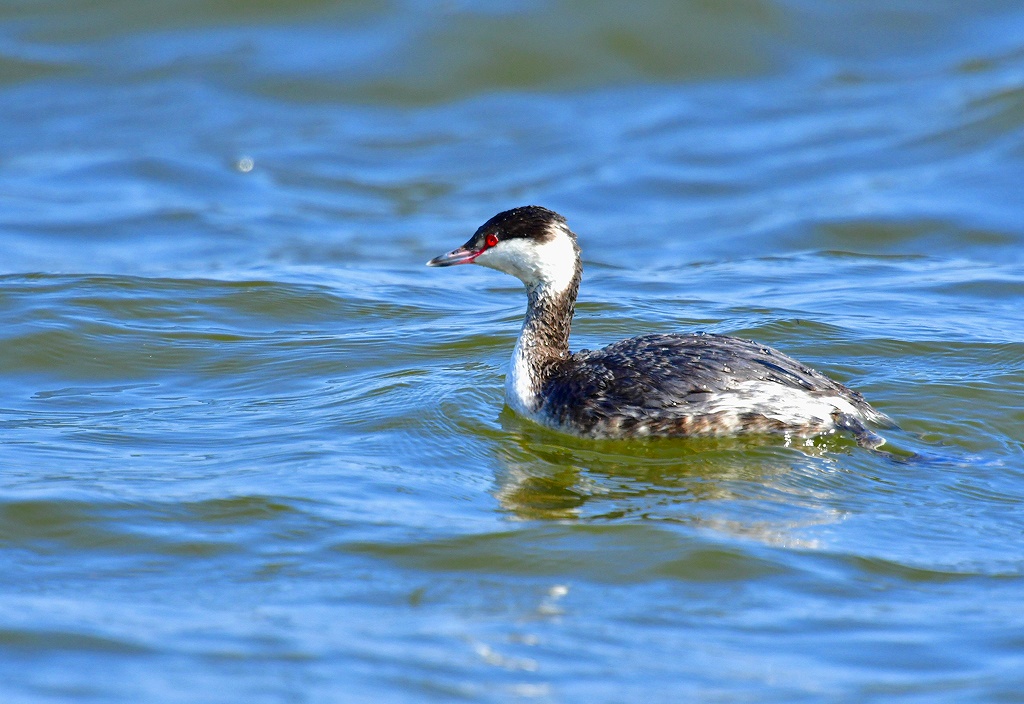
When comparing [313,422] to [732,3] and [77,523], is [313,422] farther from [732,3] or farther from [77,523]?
[732,3]

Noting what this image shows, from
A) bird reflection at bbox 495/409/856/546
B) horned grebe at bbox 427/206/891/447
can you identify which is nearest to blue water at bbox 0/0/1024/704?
bird reflection at bbox 495/409/856/546

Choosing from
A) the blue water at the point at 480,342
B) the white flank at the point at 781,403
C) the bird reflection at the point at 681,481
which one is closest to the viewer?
the blue water at the point at 480,342

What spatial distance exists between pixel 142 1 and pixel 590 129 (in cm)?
650

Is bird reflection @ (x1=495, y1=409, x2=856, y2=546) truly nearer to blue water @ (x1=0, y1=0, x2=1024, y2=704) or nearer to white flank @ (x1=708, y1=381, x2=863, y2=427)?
blue water @ (x1=0, y1=0, x2=1024, y2=704)

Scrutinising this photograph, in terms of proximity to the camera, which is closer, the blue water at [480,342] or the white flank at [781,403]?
the blue water at [480,342]

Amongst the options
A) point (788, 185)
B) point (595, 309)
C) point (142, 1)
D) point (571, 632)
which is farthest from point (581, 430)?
point (142, 1)

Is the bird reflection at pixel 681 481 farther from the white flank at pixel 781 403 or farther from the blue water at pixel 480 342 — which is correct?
the white flank at pixel 781 403

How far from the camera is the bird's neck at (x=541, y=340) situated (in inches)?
317

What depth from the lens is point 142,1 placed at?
18.7 metres

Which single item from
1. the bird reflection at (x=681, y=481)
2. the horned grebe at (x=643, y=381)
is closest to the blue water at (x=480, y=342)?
the bird reflection at (x=681, y=481)

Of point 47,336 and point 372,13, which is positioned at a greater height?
point 372,13

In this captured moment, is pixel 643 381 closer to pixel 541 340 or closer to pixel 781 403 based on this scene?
pixel 781 403

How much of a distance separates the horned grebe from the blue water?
0.51ft

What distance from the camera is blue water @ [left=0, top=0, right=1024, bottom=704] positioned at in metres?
5.22
